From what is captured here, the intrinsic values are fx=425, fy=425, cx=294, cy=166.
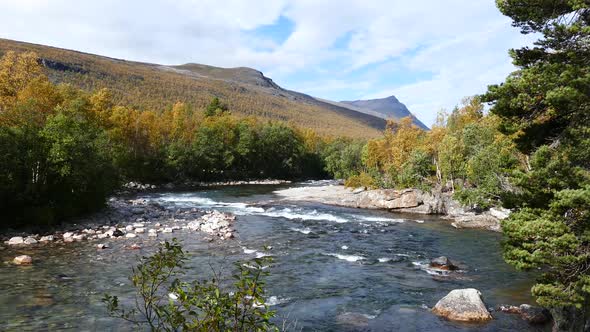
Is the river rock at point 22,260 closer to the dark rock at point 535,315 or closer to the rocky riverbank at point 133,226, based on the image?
the rocky riverbank at point 133,226

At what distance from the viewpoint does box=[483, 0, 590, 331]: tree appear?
10.2 m

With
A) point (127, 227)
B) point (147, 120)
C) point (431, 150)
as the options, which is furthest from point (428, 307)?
point (147, 120)

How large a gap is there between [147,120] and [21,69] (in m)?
27.2

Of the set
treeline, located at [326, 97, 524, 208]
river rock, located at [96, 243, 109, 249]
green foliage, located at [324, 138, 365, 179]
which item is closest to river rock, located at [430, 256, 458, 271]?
treeline, located at [326, 97, 524, 208]

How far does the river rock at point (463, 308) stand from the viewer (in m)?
16.4

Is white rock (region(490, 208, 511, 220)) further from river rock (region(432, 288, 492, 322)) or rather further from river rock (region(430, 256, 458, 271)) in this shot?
river rock (region(432, 288, 492, 322))

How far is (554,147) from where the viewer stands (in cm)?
1127

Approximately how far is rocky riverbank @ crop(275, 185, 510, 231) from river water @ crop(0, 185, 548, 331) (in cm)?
430

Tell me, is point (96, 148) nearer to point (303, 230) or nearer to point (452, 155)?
point (303, 230)

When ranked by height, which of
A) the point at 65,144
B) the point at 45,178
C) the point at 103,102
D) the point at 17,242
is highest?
the point at 103,102

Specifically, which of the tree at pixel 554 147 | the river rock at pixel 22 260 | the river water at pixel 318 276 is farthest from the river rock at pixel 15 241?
the tree at pixel 554 147

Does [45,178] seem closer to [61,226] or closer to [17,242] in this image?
[61,226]

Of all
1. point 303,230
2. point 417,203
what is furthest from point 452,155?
point 303,230

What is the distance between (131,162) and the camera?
69.6 meters
